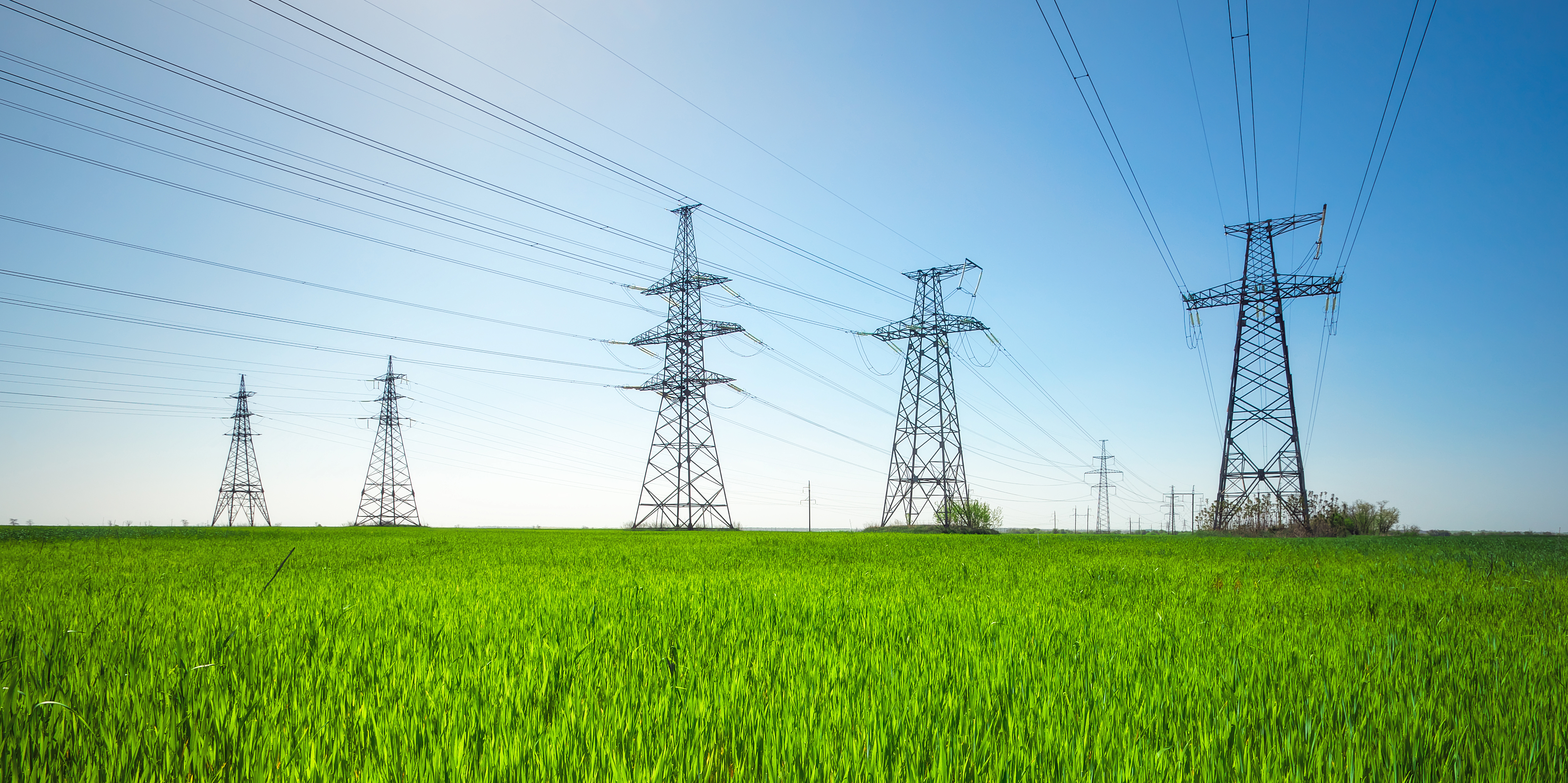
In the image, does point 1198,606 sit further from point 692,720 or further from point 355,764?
point 355,764

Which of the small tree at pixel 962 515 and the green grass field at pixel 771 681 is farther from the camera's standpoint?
the small tree at pixel 962 515

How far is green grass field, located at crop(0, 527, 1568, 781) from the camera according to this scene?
71.5 inches

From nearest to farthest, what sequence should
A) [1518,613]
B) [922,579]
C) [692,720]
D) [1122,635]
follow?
[692,720] → [1122,635] → [1518,613] → [922,579]

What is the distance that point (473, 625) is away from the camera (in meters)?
3.80


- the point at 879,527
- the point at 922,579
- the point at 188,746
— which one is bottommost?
the point at 879,527

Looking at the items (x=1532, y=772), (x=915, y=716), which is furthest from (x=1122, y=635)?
(x=915, y=716)

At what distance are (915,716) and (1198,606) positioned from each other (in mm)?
4165

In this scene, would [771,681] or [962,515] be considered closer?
[771,681]

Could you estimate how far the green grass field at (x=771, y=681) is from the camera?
1.82m

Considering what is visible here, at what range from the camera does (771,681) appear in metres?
2.73

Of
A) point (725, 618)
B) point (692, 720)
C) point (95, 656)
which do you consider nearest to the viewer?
point (692, 720)

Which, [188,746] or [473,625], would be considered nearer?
[188,746]

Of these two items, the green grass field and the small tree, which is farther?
the small tree

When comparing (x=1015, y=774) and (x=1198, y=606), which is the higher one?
(x=1015, y=774)
